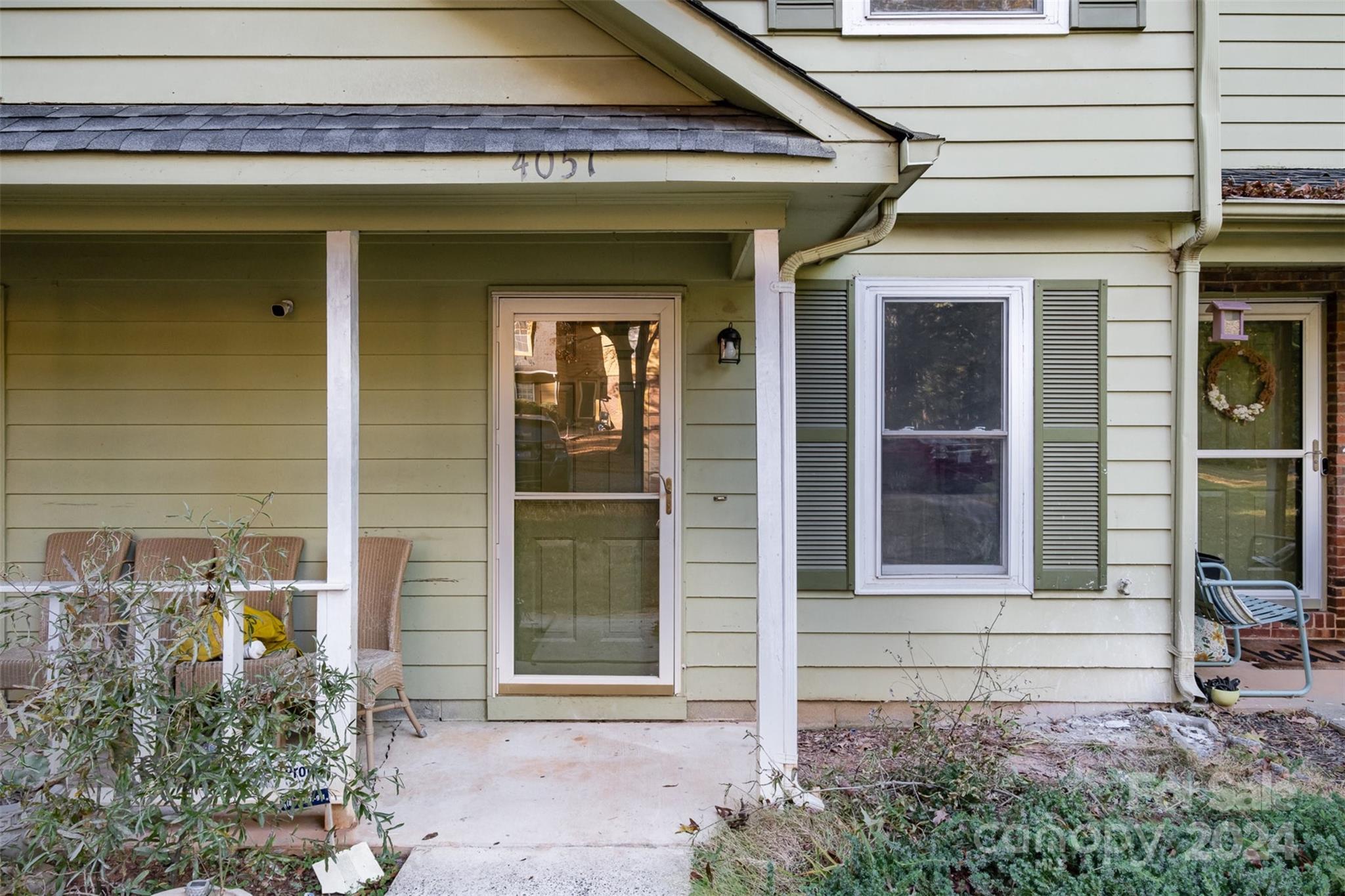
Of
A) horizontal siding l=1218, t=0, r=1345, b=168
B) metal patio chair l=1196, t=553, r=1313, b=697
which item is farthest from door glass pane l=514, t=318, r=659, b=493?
horizontal siding l=1218, t=0, r=1345, b=168

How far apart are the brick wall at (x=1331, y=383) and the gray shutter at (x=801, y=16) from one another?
2565 millimetres

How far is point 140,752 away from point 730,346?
101 inches

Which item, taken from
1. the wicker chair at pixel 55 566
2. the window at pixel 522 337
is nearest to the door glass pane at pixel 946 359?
the window at pixel 522 337

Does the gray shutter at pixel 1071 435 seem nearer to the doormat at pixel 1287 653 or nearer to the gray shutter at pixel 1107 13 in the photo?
the gray shutter at pixel 1107 13

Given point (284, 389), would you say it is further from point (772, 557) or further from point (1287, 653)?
point (1287, 653)

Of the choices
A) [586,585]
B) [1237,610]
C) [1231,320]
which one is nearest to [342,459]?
[586,585]

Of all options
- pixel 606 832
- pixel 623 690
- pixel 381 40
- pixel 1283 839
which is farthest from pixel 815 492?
pixel 381 40

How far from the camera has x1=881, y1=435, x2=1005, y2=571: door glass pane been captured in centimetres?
362

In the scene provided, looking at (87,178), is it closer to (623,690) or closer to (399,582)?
(399,582)

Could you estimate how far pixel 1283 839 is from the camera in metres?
2.28

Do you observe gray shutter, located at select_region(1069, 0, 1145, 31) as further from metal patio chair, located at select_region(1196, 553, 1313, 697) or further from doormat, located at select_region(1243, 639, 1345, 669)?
doormat, located at select_region(1243, 639, 1345, 669)

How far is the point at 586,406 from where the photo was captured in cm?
359

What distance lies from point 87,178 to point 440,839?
240cm

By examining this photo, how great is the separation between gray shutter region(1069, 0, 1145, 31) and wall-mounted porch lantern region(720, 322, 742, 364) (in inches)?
A: 81.3
